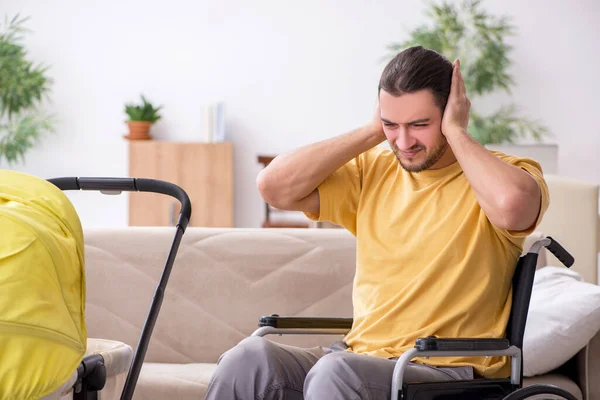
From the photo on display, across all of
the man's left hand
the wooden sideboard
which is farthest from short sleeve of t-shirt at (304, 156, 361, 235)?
the wooden sideboard

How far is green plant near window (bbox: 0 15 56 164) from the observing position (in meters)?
6.58

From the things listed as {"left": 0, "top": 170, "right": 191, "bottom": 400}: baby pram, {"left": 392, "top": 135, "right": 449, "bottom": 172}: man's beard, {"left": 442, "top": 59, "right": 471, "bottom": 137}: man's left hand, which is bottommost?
{"left": 0, "top": 170, "right": 191, "bottom": 400}: baby pram

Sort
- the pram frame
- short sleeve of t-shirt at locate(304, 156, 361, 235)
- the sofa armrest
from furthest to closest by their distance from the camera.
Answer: the sofa armrest < short sleeve of t-shirt at locate(304, 156, 361, 235) < the pram frame

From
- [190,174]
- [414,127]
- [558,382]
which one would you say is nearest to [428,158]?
[414,127]

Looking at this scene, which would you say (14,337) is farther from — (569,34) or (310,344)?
(569,34)

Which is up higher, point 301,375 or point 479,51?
point 479,51

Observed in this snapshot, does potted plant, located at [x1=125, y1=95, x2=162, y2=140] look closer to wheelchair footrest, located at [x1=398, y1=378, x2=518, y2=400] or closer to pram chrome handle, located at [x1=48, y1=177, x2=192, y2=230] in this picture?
pram chrome handle, located at [x1=48, y1=177, x2=192, y2=230]

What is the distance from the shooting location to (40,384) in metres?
1.19

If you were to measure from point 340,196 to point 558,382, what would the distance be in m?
0.84

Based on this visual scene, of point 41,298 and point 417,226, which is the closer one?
point 41,298

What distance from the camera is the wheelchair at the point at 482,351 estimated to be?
1.55m

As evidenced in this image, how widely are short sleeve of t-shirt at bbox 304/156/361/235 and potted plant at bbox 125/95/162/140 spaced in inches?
189

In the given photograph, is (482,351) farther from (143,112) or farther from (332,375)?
(143,112)

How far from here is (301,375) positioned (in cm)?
177
